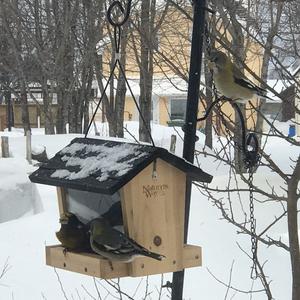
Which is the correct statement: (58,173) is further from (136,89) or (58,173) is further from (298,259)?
(136,89)

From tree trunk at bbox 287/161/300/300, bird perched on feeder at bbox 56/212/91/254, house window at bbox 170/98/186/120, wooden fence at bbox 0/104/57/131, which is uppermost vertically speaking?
bird perched on feeder at bbox 56/212/91/254

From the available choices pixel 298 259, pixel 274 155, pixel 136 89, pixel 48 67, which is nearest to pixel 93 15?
pixel 48 67

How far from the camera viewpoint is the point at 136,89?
→ 97.2ft

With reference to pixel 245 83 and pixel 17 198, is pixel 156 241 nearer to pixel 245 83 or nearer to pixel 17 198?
pixel 245 83

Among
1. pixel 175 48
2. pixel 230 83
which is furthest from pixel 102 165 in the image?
pixel 175 48

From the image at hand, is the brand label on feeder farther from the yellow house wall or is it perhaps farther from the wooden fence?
the wooden fence

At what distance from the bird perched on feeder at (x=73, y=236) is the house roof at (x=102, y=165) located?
0.20m

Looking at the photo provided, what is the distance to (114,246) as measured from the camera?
2.42 metres

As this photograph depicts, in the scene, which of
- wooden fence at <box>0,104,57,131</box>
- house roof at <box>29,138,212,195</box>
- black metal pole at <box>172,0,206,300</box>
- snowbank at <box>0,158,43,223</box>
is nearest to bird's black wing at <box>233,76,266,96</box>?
black metal pole at <box>172,0,206,300</box>

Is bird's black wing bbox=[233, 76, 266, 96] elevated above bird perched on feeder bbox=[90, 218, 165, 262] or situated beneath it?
elevated above

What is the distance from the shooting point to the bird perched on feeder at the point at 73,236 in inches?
107

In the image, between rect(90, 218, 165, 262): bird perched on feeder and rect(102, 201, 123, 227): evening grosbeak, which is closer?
rect(90, 218, 165, 262): bird perched on feeder

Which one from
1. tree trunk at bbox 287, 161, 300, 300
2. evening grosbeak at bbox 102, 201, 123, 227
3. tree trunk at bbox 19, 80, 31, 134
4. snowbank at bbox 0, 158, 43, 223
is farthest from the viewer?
tree trunk at bbox 19, 80, 31, 134

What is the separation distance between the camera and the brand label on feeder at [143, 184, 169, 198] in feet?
8.53
